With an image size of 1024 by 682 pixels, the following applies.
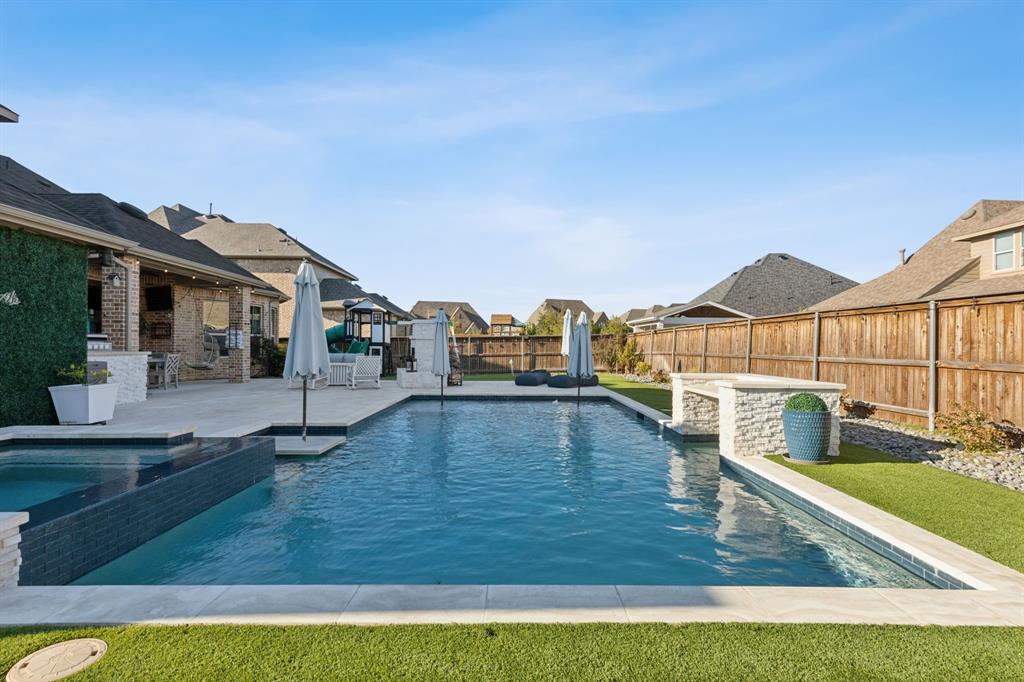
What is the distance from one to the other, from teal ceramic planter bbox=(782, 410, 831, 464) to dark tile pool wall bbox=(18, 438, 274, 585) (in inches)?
276

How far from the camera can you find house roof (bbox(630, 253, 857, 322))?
2692cm

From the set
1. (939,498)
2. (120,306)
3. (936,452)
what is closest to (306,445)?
(120,306)

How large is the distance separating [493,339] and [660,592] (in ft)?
75.7

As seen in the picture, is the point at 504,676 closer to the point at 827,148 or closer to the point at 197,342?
the point at 827,148

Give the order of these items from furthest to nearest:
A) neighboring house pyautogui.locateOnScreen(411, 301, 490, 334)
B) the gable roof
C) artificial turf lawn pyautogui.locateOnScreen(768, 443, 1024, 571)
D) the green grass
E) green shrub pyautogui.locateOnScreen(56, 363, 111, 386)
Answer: neighboring house pyautogui.locateOnScreen(411, 301, 490, 334) < the green grass < the gable roof < green shrub pyautogui.locateOnScreen(56, 363, 111, 386) < artificial turf lawn pyautogui.locateOnScreen(768, 443, 1024, 571)

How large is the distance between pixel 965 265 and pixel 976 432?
1269 cm

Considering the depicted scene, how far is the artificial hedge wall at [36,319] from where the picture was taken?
25.3 ft

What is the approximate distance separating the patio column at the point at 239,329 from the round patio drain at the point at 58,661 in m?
16.2

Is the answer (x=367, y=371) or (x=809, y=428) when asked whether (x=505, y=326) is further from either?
(x=809, y=428)

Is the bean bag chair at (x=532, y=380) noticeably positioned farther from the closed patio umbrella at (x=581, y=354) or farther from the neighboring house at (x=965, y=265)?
the neighboring house at (x=965, y=265)

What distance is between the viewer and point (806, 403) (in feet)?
21.4

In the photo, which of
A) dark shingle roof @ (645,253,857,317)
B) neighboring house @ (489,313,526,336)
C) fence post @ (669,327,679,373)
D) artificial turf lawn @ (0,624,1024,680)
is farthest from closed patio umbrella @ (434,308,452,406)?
neighboring house @ (489,313,526,336)

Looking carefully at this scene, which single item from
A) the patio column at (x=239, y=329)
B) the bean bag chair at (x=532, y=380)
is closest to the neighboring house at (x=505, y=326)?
the bean bag chair at (x=532, y=380)

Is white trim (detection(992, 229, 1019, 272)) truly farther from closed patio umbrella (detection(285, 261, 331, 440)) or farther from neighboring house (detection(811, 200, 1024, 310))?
closed patio umbrella (detection(285, 261, 331, 440))
